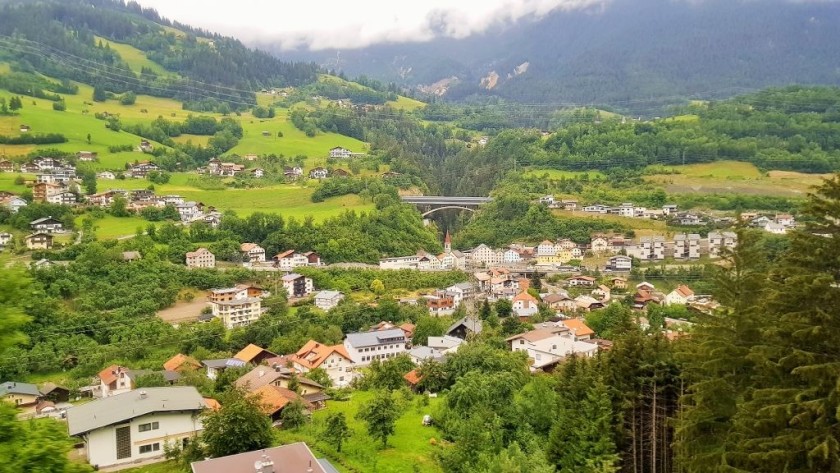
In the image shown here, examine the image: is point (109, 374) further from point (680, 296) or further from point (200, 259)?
point (680, 296)

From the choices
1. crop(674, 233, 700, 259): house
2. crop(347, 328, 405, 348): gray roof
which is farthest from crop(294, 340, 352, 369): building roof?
crop(674, 233, 700, 259): house

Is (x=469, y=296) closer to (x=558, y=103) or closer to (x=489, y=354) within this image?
(x=489, y=354)

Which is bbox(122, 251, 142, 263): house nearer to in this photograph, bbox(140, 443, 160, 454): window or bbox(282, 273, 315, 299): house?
bbox(282, 273, 315, 299): house

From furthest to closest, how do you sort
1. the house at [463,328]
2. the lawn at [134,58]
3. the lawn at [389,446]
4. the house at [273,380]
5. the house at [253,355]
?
the lawn at [134,58] → the house at [463,328] → the house at [253,355] → the house at [273,380] → the lawn at [389,446]

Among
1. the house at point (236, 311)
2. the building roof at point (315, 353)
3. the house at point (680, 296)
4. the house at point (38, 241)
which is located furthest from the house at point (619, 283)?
the house at point (38, 241)

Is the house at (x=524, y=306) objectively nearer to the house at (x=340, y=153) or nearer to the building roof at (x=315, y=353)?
the building roof at (x=315, y=353)
